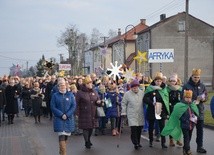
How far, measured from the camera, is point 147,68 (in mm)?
58938

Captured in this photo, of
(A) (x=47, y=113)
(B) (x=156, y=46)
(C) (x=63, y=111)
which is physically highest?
(B) (x=156, y=46)

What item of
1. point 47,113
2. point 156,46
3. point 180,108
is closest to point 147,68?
point 156,46

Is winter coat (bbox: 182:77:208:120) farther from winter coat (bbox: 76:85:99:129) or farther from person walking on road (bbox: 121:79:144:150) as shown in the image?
winter coat (bbox: 76:85:99:129)

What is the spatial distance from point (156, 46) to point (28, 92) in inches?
1463

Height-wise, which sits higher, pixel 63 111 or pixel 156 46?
pixel 156 46

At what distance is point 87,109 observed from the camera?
1112cm

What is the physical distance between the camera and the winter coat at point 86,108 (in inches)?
432

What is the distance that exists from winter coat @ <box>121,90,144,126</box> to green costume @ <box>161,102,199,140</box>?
3.57 ft

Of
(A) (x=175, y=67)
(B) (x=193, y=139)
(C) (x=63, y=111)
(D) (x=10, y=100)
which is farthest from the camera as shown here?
(A) (x=175, y=67)

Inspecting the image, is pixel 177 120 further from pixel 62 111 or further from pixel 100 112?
pixel 100 112

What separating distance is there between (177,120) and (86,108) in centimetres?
262

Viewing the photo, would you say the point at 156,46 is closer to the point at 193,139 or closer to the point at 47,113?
the point at 47,113

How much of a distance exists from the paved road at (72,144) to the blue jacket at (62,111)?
5.01 feet

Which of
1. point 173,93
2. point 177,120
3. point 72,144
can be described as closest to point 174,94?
point 173,93
